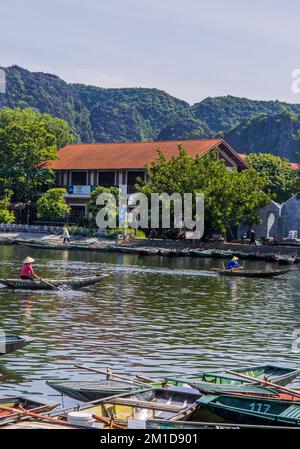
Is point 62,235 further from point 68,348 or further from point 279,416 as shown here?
point 279,416

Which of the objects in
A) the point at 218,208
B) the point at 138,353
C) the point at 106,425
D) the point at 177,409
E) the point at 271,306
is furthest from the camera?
the point at 218,208

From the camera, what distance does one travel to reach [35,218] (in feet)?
263

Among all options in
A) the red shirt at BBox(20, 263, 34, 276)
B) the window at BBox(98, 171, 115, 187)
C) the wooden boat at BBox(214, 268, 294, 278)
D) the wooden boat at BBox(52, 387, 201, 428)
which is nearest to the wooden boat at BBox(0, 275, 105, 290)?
the red shirt at BBox(20, 263, 34, 276)

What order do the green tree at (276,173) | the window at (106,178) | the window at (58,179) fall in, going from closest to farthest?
the window at (106,178), the green tree at (276,173), the window at (58,179)

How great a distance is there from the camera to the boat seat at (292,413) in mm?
13609

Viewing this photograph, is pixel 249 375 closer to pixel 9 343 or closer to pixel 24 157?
pixel 9 343

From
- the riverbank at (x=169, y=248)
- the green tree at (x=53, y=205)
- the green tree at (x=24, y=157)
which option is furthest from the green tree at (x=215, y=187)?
the green tree at (x=24, y=157)

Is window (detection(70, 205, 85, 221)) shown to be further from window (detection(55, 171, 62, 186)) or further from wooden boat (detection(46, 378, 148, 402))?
wooden boat (detection(46, 378, 148, 402))

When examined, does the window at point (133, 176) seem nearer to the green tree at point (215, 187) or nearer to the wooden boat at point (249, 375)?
the green tree at point (215, 187)

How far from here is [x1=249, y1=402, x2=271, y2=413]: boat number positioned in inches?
568

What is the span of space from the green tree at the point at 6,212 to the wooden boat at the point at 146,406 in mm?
62203

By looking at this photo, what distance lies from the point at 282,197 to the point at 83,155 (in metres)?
21.3

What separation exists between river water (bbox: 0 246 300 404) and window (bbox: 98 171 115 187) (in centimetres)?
3464

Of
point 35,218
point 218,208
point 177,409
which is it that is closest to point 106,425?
point 177,409
